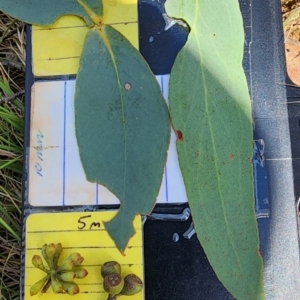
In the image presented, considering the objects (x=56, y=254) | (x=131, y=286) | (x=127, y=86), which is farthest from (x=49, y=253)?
(x=127, y=86)

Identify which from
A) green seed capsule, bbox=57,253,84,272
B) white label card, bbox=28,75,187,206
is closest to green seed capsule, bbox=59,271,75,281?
green seed capsule, bbox=57,253,84,272

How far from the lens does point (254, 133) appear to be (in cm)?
85

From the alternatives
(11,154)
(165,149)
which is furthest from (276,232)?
(11,154)

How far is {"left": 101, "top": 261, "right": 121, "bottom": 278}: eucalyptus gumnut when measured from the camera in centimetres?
80

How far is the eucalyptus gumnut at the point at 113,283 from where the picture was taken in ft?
2.56

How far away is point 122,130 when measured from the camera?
829mm

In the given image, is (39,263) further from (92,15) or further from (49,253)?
(92,15)

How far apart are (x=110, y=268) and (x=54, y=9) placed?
1.33 feet

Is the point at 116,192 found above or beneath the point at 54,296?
above

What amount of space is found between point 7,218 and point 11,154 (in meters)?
0.10

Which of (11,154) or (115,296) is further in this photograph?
(11,154)

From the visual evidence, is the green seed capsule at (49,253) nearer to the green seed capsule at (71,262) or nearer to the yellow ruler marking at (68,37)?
the green seed capsule at (71,262)

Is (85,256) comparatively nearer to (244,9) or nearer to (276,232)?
(276,232)

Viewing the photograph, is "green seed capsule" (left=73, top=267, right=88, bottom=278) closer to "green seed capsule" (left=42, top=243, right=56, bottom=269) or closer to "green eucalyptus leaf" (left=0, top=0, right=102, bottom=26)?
"green seed capsule" (left=42, top=243, right=56, bottom=269)
